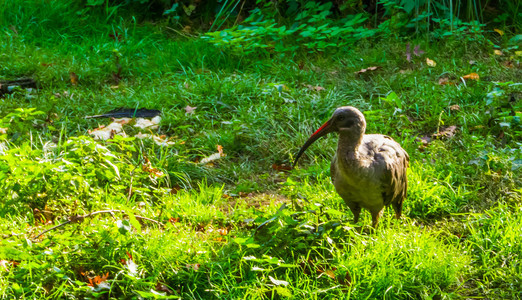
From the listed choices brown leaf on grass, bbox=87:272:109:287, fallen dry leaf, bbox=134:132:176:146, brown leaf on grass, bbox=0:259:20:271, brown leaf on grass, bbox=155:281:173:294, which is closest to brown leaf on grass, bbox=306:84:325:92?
fallen dry leaf, bbox=134:132:176:146

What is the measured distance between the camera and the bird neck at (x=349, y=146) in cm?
354

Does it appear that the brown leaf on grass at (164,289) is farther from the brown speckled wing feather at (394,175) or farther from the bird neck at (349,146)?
the brown speckled wing feather at (394,175)

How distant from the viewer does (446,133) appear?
5.16 meters

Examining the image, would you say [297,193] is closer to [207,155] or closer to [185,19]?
[207,155]

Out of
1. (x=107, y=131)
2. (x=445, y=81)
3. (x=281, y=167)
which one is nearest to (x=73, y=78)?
(x=107, y=131)

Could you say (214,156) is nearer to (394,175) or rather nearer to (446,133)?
(394,175)

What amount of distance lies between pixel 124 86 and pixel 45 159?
2.42 m

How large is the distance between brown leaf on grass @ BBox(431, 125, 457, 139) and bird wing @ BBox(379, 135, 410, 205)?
1306 mm

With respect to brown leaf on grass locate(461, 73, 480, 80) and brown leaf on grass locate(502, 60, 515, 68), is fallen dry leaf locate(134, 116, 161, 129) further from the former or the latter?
brown leaf on grass locate(502, 60, 515, 68)

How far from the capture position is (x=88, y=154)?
14.0 ft

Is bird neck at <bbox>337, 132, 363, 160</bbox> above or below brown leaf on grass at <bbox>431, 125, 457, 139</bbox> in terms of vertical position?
above

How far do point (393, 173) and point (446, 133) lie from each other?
66.7 inches

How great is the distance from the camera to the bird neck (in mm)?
3539

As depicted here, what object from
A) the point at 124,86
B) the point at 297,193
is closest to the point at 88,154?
the point at 297,193
